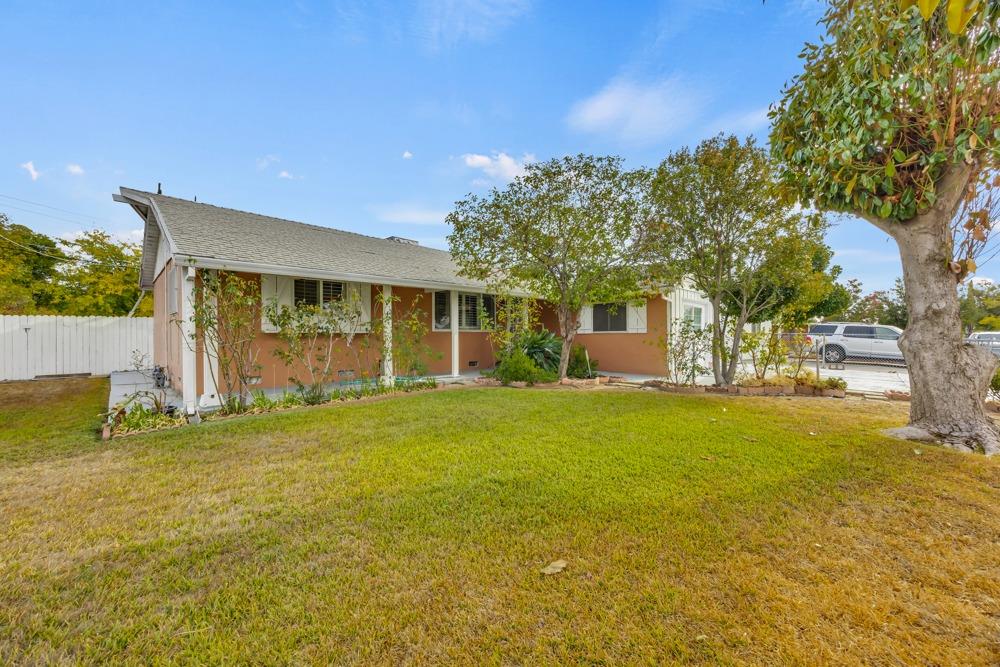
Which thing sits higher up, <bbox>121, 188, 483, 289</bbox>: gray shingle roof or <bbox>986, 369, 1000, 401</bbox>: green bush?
<bbox>121, 188, 483, 289</bbox>: gray shingle roof

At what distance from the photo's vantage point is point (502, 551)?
2.58 meters

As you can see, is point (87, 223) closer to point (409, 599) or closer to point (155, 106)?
point (155, 106)

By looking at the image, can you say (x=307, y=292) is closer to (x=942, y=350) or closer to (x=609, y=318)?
(x=609, y=318)

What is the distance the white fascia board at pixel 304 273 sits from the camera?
268 inches

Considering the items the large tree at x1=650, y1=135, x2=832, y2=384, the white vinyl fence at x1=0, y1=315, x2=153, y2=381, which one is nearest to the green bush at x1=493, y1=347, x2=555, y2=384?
the large tree at x1=650, y1=135, x2=832, y2=384

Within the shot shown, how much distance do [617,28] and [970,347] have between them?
24.6ft

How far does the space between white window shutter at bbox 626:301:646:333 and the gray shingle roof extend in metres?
4.56

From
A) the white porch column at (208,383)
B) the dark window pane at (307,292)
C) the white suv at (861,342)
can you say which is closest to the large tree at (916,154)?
the dark window pane at (307,292)

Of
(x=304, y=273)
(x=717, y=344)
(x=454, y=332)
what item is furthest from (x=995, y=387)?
(x=304, y=273)

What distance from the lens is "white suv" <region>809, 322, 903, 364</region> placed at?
613 inches

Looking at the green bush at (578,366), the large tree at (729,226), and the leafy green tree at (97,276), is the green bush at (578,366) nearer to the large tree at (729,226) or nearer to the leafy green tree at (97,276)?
the large tree at (729,226)

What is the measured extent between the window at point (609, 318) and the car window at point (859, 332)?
10.9m

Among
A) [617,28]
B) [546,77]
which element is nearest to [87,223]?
[546,77]

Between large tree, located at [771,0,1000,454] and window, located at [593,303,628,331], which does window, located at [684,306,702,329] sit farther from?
large tree, located at [771,0,1000,454]
